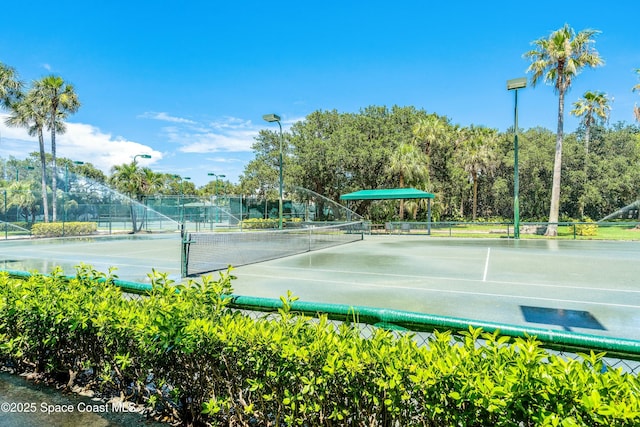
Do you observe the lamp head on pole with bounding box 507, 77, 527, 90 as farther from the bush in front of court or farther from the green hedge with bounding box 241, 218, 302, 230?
the bush in front of court

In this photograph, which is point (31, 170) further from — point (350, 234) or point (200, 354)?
point (200, 354)

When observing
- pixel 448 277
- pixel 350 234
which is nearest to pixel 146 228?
pixel 350 234

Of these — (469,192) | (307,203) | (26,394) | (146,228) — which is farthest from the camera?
(469,192)

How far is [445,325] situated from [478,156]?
134 ft

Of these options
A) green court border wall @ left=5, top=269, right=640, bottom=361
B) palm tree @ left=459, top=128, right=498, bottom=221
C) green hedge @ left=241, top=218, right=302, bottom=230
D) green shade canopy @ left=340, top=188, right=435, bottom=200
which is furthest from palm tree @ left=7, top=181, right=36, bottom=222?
palm tree @ left=459, top=128, right=498, bottom=221

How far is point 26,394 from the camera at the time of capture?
3.23 metres

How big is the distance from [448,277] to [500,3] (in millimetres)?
11945

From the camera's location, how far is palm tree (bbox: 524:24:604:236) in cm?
2397

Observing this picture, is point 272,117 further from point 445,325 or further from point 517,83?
point 445,325

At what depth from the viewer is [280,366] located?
216 cm

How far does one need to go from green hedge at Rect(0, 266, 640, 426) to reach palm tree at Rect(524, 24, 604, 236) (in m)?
25.6

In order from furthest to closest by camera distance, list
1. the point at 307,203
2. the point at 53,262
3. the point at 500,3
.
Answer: the point at 307,203
the point at 500,3
the point at 53,262

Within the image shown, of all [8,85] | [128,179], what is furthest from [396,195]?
[128,179]

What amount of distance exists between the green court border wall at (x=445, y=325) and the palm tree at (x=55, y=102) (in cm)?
3378
